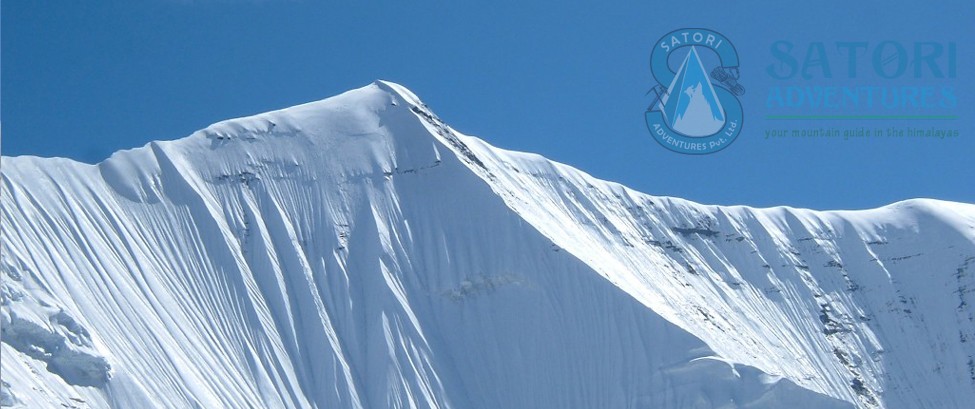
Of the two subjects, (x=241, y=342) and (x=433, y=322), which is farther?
(x=433, y=322)

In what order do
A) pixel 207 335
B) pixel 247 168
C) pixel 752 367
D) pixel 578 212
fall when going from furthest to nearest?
pixel 578 212 → pixel 247 168 → pixel 752 367 → pixel 207 335

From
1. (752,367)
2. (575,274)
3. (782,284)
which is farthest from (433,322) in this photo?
(782,284)

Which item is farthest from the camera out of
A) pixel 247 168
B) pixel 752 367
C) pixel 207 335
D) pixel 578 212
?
pixel 578 212

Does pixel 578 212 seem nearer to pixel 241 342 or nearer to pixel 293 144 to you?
pixel 293 144

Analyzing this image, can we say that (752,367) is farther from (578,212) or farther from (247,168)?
(247,168)

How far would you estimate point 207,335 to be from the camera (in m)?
49.7

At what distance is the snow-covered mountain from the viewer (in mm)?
47375

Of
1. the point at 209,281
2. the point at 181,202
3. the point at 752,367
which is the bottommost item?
the point at 752,367

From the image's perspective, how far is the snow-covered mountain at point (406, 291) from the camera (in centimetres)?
4738

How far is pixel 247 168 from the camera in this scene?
58219 mm

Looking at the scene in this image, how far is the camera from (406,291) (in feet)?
183

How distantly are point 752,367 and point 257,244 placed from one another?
21.1m

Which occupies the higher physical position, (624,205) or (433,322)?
(624,205)

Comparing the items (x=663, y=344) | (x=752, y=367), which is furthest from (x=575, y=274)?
(x=752, y=367)
